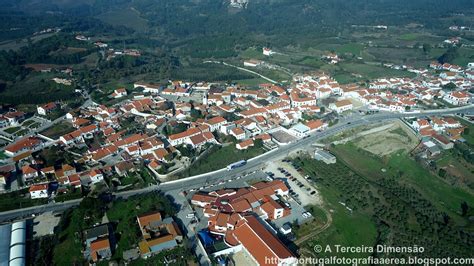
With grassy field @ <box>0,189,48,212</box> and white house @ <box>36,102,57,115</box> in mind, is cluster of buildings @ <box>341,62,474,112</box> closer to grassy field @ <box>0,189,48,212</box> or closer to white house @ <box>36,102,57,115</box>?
white house @ <box>36,102,57,115</box>

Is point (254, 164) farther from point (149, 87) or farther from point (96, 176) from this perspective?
point (149, 87)

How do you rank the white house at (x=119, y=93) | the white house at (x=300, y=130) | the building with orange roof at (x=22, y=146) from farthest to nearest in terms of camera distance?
the white house at (x=119, y=93) → the white house at (x=300, y=130) → the building with orange roof at (x=22, y=146)

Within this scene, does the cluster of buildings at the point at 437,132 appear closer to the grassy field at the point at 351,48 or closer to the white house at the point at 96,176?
the white house at the point at 96,176

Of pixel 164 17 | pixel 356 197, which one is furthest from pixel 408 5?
pixel 356 197

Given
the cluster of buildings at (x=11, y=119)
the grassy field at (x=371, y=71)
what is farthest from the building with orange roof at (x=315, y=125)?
the cluster of buildings at (x=11, y=119)

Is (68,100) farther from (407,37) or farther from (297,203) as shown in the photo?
(407,37)

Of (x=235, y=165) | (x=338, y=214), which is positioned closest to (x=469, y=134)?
(x=338, y=214)
